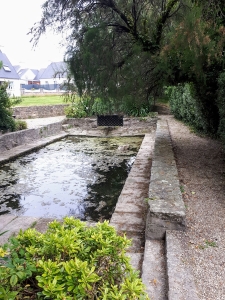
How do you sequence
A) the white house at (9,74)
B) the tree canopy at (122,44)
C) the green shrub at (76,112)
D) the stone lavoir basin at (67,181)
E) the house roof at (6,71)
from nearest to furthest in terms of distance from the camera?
the stone lavoir basin at (67,181), the tree canopy at (122,44), the green shrub at (76,112), the house roof at (6,71), the white house at (9,74)

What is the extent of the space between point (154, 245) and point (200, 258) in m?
0.45

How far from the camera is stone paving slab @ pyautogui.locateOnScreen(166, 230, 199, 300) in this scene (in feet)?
5.58

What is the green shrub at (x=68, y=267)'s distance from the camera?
112cm

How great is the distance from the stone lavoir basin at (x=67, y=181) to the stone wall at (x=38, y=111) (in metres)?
7.64

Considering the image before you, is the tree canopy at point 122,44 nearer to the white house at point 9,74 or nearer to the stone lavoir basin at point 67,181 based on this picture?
the stone lavoir basin at point 67,181

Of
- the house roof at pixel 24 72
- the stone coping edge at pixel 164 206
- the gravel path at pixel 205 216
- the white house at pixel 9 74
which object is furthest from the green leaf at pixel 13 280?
the house roof at pixel 24 72

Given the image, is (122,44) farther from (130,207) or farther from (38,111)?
(38,111)

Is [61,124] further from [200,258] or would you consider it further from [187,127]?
[200,258]

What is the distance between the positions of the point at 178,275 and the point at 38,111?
15.9 meters

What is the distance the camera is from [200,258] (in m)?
2.19

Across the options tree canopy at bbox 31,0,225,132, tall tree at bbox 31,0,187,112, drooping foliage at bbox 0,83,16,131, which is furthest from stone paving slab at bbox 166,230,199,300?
drooping foliage at bbox 0,83,16,131

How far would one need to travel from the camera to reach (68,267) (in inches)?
45.1

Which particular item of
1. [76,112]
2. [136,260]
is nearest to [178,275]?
[136,260]

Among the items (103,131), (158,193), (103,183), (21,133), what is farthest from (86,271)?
(103,131)
